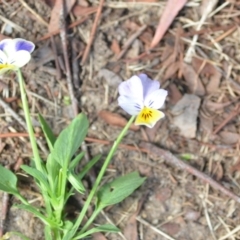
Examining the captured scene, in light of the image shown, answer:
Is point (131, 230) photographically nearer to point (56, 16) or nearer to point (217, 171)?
point (217, 171)

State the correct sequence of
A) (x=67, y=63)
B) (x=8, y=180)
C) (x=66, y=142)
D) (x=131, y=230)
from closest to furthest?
(x=66, y=142)
(x=8, y=180)
(x=131, y=230)
(x=67, y=63)

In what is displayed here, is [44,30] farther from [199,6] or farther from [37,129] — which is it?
[199,6]

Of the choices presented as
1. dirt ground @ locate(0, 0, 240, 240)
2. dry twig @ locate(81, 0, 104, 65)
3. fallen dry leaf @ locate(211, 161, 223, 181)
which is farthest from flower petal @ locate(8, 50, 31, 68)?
fallen dry leaf @ locate(211, 161, 223, 181)

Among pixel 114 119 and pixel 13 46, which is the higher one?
pixel 13 46

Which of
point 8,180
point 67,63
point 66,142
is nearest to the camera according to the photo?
point 66,142

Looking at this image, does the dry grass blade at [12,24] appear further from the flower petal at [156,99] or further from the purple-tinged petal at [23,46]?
the flower petal at [156,99]

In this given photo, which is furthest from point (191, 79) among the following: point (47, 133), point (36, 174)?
point (36, 174)

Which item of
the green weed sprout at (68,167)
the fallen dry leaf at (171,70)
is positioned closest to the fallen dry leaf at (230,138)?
the fallen dry leaf at (171,70)
